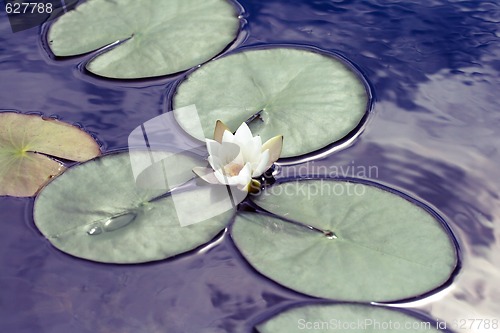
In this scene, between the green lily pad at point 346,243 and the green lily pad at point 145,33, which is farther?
the green lily pad at point 145,33

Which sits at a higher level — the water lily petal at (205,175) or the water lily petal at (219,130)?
the water lily petal at (219,130)

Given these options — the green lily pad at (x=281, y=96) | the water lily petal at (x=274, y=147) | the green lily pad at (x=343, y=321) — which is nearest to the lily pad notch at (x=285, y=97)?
the green lily pad at (x=281, y=96)

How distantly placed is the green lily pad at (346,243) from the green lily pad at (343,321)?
0.16ft

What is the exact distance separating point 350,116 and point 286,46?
0.54m

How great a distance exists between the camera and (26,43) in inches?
106

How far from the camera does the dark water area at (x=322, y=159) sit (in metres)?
1.71

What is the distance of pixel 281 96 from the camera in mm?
2258

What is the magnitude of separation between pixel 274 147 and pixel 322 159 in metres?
0.21

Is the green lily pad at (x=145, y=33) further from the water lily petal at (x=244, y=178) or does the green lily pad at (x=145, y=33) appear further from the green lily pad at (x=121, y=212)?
the water lily petal at (x=244, y=178)
